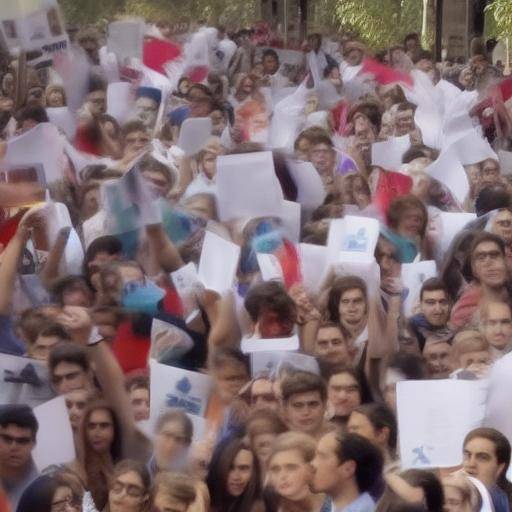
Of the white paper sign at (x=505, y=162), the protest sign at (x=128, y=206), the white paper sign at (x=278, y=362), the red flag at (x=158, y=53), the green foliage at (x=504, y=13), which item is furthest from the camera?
the green foliage at (x=504, y=13)

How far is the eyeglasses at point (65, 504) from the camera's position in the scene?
6.10 metres

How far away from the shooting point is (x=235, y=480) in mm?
6289

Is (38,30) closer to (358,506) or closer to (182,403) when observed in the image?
(182,403)

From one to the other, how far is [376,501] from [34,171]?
3.46m

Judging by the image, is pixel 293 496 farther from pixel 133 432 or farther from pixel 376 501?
pixel 133 432

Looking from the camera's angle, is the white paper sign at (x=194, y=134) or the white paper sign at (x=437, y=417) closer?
the white paper sign at (x=437, y=417)

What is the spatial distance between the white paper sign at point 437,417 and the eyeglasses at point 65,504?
1070 millimetres

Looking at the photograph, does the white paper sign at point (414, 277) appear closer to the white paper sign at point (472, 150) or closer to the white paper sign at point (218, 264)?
the white paper sign at point (218, 264)

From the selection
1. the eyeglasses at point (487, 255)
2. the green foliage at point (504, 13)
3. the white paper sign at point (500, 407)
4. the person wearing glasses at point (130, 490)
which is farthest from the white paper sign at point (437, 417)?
the green foliage at point (504, 13)

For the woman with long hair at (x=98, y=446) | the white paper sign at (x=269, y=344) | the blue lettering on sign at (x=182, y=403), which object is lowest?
the woman with long hair at (x=98, y=446)

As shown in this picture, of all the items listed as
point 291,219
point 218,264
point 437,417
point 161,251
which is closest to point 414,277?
point 291,219

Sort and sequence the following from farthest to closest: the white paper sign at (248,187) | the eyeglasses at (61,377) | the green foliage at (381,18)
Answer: the green foliage at (381,18) → the white paper sign at (248,187) → the eyeglasses at (61,377)

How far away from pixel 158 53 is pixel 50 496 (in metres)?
8.66

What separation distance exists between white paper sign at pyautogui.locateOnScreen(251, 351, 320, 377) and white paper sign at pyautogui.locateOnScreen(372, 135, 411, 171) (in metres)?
4.04
